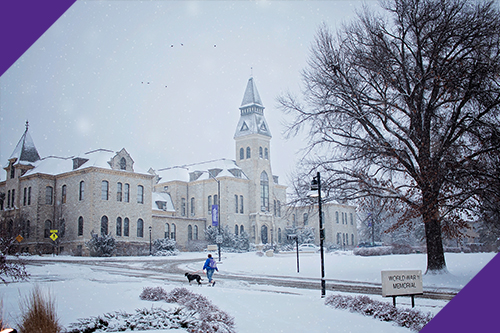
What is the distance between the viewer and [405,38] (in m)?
15.2

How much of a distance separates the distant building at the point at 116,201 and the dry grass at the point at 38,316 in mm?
3397

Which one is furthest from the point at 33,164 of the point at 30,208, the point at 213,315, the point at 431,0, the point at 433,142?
the point at 431,0

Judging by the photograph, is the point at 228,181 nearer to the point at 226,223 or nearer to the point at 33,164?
the point at 226,223

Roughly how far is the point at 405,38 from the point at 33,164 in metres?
12.6

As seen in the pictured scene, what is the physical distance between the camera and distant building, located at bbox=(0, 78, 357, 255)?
33.0 feet

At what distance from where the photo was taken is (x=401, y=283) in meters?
9.52

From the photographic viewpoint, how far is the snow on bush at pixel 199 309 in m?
7.23

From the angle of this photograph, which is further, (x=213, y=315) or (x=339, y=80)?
(x=339, y=80)

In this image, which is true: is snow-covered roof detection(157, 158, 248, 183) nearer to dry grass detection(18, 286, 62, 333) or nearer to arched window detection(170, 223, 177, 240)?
arched window detection(170, 223, 177, 240)

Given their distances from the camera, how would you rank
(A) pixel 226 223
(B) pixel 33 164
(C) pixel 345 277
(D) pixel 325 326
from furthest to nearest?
(A) pixel 226 223 → (C) pixel 345 277 → (B) pixel 33 164 → (D) pixel 325 326

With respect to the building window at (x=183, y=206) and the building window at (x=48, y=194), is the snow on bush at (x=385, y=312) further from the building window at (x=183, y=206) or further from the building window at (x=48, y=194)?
the building window at (x=183, y=206)

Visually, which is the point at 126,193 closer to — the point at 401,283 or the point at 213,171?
the point at 401,283

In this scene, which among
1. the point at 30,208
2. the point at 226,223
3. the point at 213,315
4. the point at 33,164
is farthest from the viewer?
the point at 226,223

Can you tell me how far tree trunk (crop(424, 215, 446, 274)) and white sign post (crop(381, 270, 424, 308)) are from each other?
209 inches
